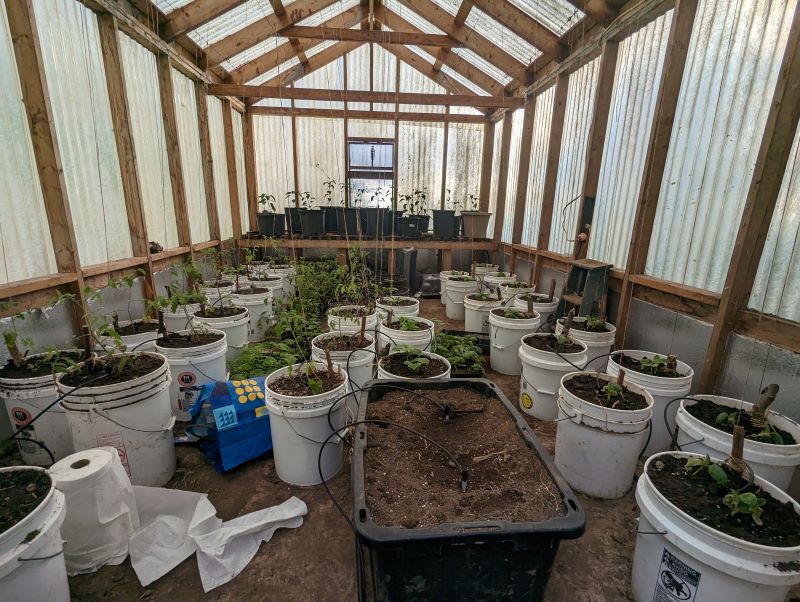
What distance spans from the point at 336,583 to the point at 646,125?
383 cm

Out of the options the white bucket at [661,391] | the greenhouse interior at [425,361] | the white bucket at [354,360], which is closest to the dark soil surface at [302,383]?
the greenhouse interior at [425,361]

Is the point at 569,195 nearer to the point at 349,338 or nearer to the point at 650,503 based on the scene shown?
the point at 349,338

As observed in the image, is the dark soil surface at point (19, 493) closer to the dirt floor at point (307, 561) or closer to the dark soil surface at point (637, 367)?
the dirt floor at point (307, 561)

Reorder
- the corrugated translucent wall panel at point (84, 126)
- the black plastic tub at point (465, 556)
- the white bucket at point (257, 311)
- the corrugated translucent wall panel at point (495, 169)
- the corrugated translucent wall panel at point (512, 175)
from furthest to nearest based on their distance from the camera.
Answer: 1. the corrugated translucent wall panel at point (495, 169)
2. the corrugated translucent wall panel at point (512, 175)
3. the white bucket at point (257, 311)
4. the corrugated translucent wall panel at point (84, 126)
5. the black plastic tub at point (465, 556)

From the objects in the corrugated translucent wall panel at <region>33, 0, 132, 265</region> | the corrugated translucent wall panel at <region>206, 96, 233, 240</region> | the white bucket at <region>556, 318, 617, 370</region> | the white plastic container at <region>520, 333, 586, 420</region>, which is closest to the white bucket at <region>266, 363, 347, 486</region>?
the white plastic container at <region>520, 333, 586, 420</region>

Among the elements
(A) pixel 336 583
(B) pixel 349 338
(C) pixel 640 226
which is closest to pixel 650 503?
(A) pixel 336 583

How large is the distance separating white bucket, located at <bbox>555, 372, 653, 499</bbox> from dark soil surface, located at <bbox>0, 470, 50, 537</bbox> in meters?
2.26

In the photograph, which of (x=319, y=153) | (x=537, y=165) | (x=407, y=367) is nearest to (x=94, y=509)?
(x=407, y=367)

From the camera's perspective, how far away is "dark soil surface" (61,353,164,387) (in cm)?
185

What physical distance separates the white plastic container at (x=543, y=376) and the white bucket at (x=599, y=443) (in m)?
0.50

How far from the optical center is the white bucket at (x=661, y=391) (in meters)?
2.17

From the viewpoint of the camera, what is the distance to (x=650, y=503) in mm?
1359

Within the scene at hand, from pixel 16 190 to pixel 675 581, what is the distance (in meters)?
3.80

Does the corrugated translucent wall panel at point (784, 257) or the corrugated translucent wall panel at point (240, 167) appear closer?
the corrugated translucent wall panel at point (784, 257)
